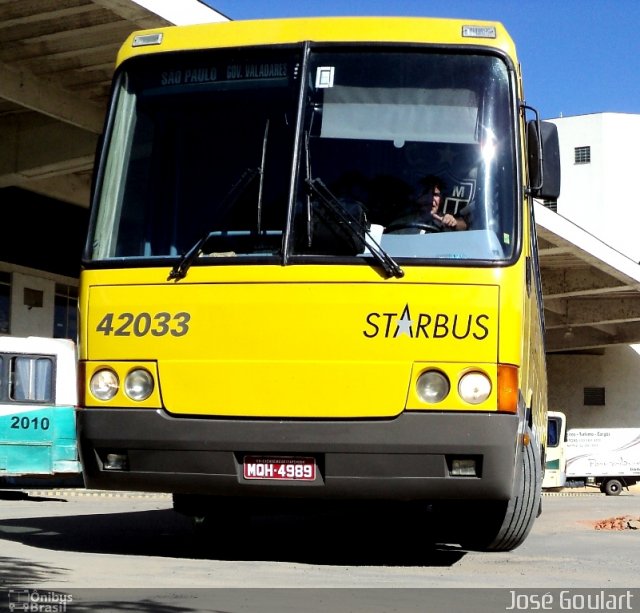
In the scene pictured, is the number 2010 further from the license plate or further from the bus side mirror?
the bus side mirror

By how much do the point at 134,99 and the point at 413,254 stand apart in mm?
2309

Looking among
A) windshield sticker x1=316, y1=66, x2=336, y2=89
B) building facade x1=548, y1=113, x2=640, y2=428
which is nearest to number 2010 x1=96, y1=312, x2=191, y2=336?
windshield sticker x1=316, y1=66, x2=336, y2=89

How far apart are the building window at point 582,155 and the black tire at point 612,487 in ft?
75.2

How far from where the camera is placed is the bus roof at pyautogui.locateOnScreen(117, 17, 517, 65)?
8539 millimetres

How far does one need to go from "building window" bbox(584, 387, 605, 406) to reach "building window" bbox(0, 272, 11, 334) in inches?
1157

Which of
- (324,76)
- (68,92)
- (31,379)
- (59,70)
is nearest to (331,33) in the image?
(324,76)

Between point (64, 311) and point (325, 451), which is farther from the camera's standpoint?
point (64, 311)

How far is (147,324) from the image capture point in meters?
8.19

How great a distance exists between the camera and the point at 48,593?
680 centimetres

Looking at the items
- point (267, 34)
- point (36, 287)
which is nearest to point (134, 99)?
point (267, 34)

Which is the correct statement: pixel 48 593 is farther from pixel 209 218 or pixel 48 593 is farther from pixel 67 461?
pixel 67 461

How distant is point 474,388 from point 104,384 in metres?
2.41

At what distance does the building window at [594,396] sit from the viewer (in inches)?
2079

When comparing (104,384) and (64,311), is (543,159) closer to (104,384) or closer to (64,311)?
(104,384)
